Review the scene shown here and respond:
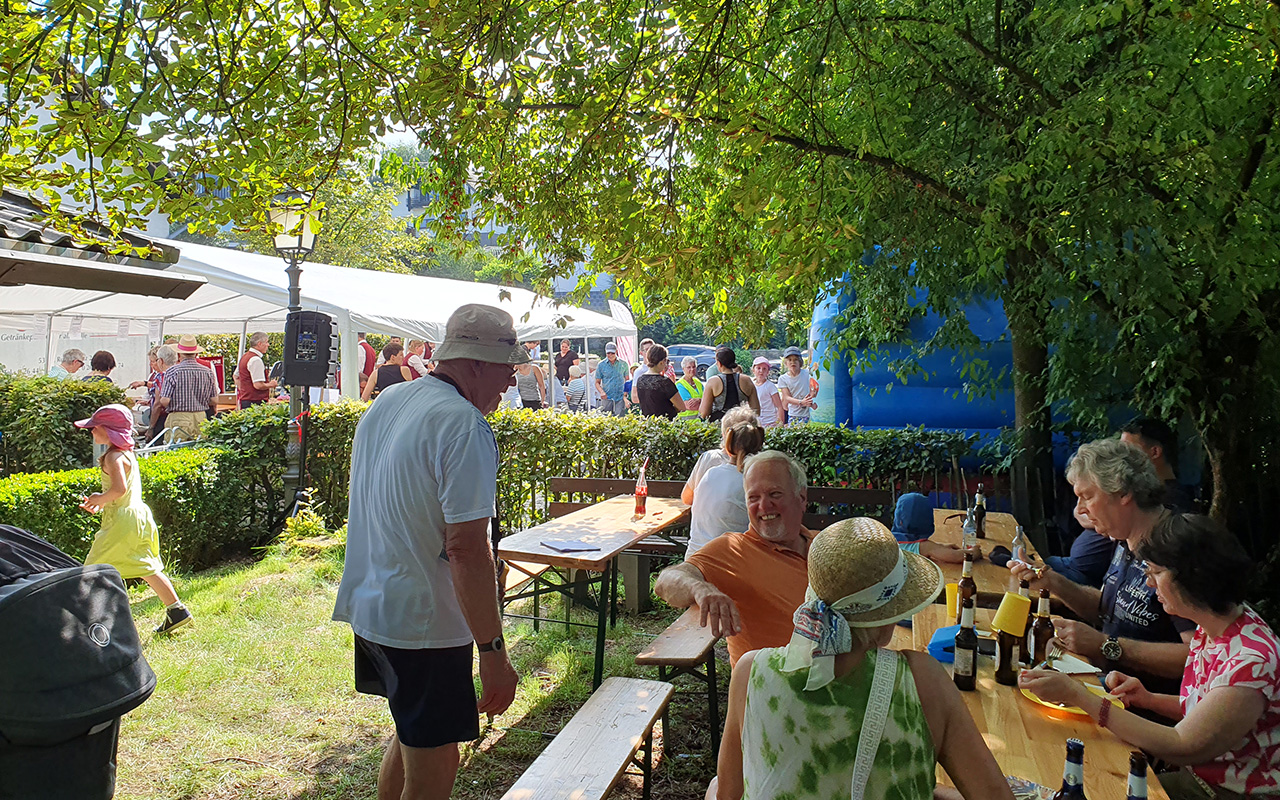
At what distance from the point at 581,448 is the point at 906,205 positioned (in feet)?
12.4

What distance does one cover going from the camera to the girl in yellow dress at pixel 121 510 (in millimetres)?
5754

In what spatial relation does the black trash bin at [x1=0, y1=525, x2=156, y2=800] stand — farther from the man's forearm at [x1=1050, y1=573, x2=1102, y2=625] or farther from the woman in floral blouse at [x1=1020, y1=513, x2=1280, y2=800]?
the man's forearm at [x1=1050, y1=573, x2=1102, y2=625]

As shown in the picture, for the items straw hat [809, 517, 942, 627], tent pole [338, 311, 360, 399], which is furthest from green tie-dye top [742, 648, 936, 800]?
tent pole [338, 311, 360, 399]

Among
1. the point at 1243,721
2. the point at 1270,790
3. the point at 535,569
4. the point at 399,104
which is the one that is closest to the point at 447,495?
the point at 399,104

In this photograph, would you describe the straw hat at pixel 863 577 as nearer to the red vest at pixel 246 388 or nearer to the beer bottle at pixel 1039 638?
the beer bottle at pixel 1039 638

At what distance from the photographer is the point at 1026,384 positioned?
7051mm

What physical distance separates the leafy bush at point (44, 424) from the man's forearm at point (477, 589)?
10.2 metres

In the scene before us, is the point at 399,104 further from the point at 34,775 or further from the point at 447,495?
the point at 34,775

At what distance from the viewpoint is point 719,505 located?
484 centimetres

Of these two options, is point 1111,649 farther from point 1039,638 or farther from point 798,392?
point 798,392

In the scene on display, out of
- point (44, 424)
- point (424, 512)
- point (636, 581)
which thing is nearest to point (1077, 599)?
point (424, 512)

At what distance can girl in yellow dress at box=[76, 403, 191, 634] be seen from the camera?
5.75m

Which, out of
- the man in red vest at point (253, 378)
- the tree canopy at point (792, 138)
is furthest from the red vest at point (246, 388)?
the tree canopy at point (792, 138)

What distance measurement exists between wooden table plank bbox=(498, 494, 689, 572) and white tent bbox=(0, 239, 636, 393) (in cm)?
429
